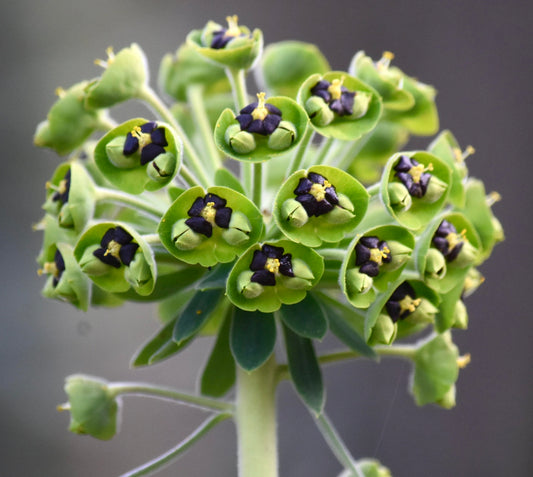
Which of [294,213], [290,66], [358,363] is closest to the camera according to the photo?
[294,213]

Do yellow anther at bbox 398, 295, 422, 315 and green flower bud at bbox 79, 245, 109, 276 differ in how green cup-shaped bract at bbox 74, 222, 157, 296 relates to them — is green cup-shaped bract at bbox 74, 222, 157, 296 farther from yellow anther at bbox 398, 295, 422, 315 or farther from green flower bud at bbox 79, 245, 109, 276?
yellow anther at bbox 398, 295, 422, 315

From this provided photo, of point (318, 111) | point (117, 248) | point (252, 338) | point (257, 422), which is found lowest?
point (257, 422)

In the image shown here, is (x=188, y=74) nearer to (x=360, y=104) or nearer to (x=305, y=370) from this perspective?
A: (x=360, y=104)

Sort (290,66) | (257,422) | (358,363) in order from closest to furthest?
(257,422) < (290,66) < (358,363)

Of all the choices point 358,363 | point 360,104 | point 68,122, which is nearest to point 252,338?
point 360,104

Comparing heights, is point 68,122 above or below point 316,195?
above

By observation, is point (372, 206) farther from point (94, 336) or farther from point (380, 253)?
point (94, 336)

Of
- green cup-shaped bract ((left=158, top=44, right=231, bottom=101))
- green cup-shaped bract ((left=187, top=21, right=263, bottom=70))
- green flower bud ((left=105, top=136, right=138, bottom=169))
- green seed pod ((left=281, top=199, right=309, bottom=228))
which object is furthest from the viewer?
green cup-shaped bract ((left=158, top=44, right=231, bottom=101))

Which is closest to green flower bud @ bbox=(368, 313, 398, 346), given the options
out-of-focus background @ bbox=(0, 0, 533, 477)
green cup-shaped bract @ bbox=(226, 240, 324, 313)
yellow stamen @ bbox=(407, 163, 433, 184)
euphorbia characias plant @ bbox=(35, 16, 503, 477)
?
euphorbia characias plant @ bbox=(35, 16, 503, 477)
